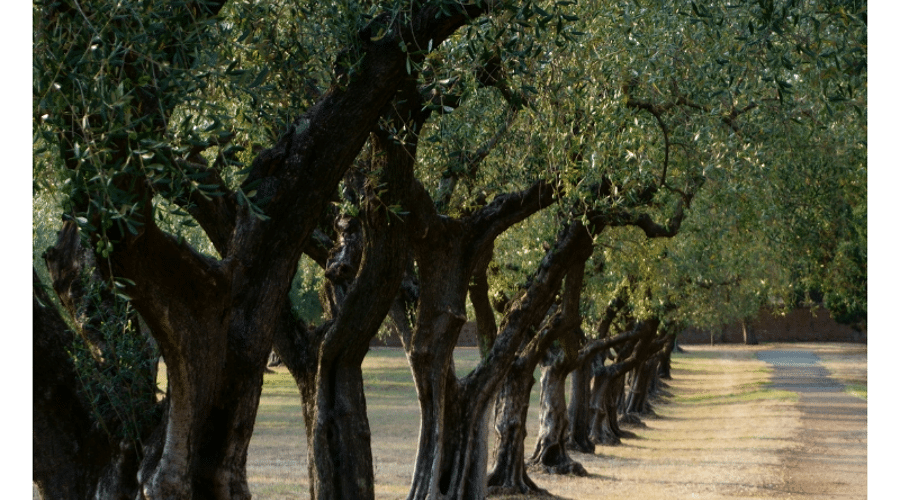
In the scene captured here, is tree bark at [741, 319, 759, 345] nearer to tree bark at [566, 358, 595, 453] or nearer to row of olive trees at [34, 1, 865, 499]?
tree bark at [566, 358, 595, 453]

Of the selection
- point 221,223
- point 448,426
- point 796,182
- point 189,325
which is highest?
point 796,182

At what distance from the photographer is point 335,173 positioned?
19.8ft

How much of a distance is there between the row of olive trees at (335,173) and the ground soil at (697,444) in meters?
6.40

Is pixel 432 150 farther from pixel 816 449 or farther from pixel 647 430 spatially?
pixel 647 430

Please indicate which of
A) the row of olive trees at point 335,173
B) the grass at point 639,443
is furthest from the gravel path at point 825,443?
the row of olive trees at point 335,173

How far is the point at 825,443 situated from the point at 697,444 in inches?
128

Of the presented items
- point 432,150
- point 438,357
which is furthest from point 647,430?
point 432,150

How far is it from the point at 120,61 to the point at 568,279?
463 inches

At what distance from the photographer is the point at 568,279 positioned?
15.5 meters

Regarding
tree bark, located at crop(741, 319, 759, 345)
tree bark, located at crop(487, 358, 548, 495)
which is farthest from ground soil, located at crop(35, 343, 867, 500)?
tree bark, located at crop(741, 319, 759, 345)

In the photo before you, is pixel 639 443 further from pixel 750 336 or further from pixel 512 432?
pixel 750 336

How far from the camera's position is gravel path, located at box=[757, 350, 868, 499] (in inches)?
717

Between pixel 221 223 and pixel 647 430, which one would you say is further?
pixel 647 430

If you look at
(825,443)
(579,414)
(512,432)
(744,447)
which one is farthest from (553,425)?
(825,443)
